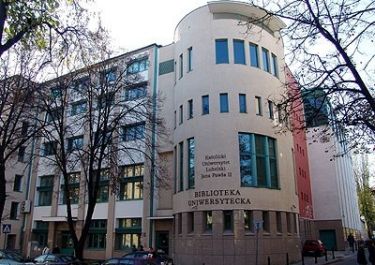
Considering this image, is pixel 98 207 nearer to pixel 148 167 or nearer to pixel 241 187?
pixel 148 167

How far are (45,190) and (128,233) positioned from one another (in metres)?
14.2

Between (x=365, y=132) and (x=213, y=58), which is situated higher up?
(x=213, y=58)

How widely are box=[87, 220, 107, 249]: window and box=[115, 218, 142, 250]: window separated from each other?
68.5 inches

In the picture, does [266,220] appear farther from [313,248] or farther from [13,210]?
[13,210]

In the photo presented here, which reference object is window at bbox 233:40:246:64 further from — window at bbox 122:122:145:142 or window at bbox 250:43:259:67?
window at bbox 122:122:145:142

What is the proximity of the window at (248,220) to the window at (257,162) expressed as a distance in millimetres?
1926

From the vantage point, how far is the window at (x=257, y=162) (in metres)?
28.1

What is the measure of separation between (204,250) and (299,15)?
19094mm

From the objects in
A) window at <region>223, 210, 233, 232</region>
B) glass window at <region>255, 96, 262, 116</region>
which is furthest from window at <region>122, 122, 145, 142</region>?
glass window at <region>255, 96, 262, 116</region>

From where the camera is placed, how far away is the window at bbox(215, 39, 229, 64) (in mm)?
30781

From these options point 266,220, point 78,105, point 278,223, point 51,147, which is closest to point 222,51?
point 266,220

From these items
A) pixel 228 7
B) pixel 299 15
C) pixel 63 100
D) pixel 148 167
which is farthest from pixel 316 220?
pixel 299 15

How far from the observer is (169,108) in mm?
35281

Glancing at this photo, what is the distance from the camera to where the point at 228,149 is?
92.7ft
